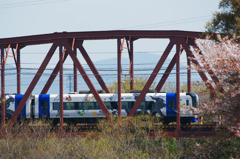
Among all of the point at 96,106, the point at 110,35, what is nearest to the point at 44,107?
the point at 96,106

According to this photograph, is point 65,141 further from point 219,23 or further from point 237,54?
point 237,54

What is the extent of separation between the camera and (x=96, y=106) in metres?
35.5

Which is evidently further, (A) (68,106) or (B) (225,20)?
(A) (68,106)

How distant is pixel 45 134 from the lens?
3341 cm

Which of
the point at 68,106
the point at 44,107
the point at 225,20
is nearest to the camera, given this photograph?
the point at 225,20

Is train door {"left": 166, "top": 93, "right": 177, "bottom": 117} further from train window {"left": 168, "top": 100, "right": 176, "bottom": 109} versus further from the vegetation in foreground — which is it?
the vegetation in foreground

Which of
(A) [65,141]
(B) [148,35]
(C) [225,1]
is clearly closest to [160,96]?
(B) [148,35]

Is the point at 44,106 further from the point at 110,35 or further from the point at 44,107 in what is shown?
the point at 110,35

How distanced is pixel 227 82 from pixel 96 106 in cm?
2130

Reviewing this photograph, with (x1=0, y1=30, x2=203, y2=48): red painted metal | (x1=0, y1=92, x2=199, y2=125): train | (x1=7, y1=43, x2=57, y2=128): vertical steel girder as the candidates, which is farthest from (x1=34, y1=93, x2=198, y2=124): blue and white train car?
(x1=0, y1=30, x2=203, y2=48): red painted metal

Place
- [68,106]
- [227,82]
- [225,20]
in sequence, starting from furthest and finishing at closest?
[68,106] < [225,20] < [227,82]

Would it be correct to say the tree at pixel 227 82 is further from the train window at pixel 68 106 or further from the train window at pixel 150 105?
the train window at pixel 68 106

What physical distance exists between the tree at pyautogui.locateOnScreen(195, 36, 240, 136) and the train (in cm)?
1873

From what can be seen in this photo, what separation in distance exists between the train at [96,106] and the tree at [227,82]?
18.7 metres
